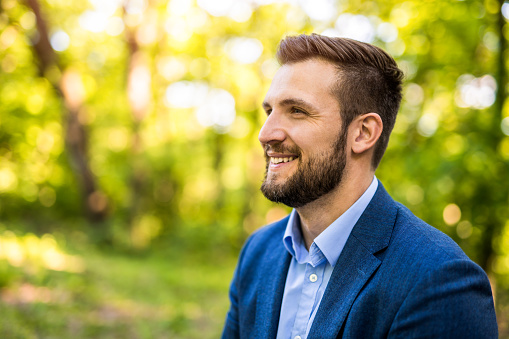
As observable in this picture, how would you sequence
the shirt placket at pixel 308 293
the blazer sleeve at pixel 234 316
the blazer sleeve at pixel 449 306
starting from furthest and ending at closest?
the blazer sleeve at pixel 234 316 < the shirt placket at pixel 308 293 < the blazer sleeve at pixel 449 306

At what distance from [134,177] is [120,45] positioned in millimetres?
5982

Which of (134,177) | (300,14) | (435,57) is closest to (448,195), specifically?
(435,57)

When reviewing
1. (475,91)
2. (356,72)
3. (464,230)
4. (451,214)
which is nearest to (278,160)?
(356,72)

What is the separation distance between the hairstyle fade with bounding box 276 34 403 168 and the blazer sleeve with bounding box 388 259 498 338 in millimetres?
747

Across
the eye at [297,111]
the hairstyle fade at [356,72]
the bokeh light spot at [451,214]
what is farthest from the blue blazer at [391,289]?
the bokeh light spot at [451,214]

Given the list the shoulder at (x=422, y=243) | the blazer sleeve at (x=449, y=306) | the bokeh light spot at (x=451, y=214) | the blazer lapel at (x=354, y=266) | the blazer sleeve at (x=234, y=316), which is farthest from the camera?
the bokeh light spot at (x=451, y=214)

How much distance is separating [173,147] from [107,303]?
9473 mm

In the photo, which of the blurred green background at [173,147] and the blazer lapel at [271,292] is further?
the blurred green background at [173,147]

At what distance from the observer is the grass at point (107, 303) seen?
17.7 ft

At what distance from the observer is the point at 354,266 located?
5.57 feet

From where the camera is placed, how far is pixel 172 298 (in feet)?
25.0

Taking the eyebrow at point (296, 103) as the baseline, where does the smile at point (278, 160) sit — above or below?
below

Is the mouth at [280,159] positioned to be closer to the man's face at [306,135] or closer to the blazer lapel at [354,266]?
the man's face at [306,135]

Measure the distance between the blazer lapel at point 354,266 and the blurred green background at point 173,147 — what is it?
1238 millimetres
